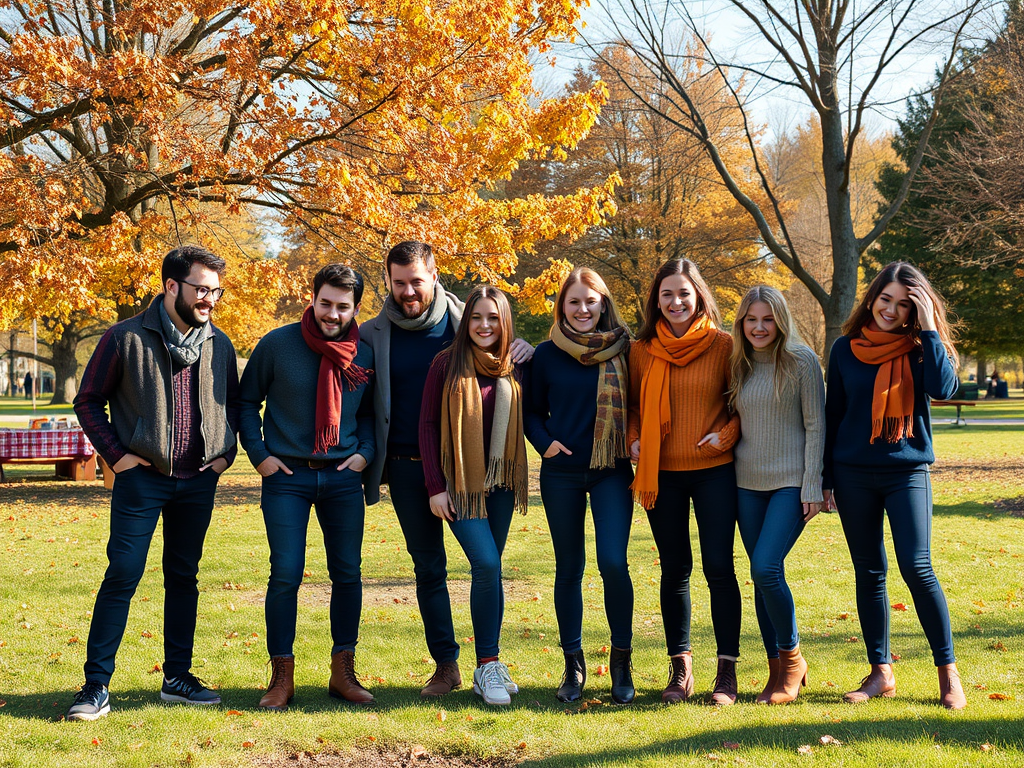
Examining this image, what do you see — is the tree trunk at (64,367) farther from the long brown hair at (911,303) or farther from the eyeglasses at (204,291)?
the long brown hair at (911,303)

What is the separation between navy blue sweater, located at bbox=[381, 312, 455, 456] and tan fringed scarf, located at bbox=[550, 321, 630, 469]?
0.66 m

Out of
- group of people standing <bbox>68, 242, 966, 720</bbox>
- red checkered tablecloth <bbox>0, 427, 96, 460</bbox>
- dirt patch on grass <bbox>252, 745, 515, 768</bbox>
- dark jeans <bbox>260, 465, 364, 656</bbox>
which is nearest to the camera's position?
dirt patch on grass <bbox>252, 745, 515, 768</bbox>

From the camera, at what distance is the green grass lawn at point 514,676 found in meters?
3.60

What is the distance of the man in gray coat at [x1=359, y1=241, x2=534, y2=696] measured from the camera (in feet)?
14.2

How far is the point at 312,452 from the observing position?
13.6ft

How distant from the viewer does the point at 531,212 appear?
11.6 m

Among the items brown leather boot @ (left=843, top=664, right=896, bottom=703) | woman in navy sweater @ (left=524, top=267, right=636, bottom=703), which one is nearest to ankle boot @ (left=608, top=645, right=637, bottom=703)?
woman in navy sweater @ (left=524, top=267, right=636, bottom=703)

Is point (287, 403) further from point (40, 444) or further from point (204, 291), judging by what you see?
point (40, 444)

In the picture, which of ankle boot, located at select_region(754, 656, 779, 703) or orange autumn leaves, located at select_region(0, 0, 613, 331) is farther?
orange autumn leaves, located at select_region(0, 0, 613, 331)

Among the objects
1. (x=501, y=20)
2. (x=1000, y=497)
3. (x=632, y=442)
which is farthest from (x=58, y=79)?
(x=1000, y=497)

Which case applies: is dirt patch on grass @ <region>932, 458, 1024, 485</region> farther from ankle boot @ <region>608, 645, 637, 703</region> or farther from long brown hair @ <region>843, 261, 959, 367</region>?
ankle boot @ <region>608, 645, 637, 703</region>

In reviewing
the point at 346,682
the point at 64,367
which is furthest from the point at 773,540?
the point at 64,367

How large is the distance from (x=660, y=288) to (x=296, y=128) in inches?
288

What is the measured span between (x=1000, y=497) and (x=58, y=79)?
1252cm
